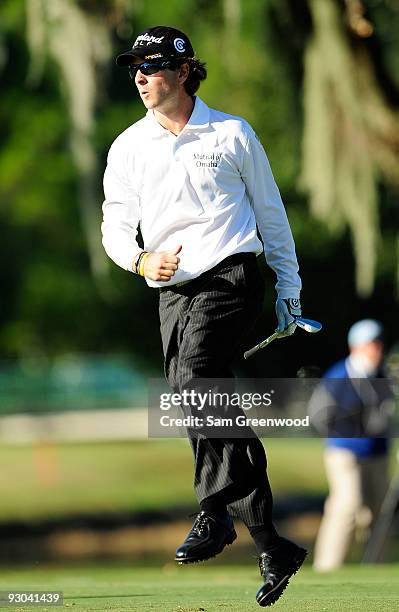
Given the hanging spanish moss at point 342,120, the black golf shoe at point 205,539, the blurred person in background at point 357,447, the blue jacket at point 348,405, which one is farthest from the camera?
the hanging spanish moss at point 342,120

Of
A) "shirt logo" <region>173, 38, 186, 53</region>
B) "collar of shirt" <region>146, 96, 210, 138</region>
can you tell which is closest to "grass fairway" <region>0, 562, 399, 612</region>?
"collar of shirt" <region>146, 96, 210, 138</region>

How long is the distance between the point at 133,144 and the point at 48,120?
22903 mm

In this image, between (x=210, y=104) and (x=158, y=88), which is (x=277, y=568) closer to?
(x=158, y=88)

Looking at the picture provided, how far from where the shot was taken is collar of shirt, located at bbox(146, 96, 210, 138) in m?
5.96

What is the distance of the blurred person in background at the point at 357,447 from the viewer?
35.4ft

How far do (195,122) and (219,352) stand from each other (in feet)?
3.07

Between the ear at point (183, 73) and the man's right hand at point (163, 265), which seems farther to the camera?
the ear at point (183, 73)

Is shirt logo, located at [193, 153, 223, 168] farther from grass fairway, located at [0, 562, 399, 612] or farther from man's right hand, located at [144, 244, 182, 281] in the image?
grass fairway, located at [0, 562, 399, 612]

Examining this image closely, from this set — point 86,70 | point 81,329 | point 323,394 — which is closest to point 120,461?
point 81,329

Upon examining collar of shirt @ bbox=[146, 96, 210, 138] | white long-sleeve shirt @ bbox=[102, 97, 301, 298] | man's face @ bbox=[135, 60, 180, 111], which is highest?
man's face @ bbox=[135, 60, 180, 111]

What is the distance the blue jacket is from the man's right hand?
4428 millimetres

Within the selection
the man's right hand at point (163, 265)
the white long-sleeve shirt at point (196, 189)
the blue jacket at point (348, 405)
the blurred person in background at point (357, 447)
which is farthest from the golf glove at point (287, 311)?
the blurred person in background at point (357, 447)

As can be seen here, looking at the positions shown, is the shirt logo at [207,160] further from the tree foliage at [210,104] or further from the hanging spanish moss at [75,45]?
the hanging spanish moss at [75,45]

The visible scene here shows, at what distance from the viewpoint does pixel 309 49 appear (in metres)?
12.6
